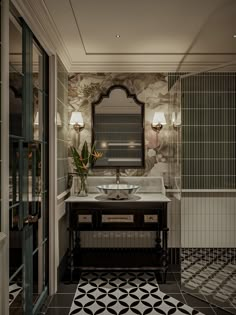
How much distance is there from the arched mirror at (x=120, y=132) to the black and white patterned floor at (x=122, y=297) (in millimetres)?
1304

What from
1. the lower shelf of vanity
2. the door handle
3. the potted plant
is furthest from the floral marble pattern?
the door handle

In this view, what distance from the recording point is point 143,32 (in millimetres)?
2873

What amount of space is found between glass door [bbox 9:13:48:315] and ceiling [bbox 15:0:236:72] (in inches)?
14.9

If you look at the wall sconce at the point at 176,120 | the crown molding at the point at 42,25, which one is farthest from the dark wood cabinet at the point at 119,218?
the crown molding at the point at 42,25

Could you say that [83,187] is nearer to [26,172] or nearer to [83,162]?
[83,162]

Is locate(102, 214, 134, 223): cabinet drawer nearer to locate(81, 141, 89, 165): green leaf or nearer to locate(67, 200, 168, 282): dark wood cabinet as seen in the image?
locate(67, 200, 168, 282): dark wood cabinet

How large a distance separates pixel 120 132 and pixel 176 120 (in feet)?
2.53

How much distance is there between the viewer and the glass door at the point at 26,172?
198 centimetres

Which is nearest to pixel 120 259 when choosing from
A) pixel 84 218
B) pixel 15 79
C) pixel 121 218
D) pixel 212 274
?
pixel 121 218

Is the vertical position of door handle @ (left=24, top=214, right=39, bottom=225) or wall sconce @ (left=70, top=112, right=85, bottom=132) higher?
wall sconce @ (left=70, top=112, right=85, bottom=132)

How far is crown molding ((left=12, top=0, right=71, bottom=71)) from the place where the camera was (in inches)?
81.4

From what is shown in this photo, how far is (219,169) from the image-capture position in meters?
2.89

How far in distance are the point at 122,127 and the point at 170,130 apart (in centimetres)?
59

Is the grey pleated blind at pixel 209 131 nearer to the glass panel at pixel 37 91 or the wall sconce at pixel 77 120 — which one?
the wall sconce at pixel 77 120
